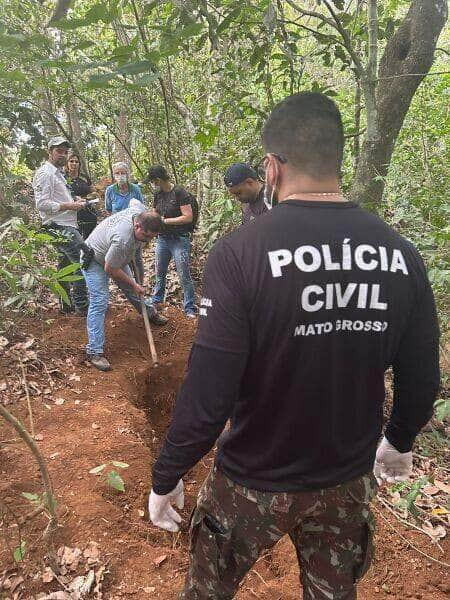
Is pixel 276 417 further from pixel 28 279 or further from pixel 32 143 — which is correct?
pixel 32 143

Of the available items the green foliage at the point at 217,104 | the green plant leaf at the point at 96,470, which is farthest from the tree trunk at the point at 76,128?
the green plant leaf at the point at 96,470

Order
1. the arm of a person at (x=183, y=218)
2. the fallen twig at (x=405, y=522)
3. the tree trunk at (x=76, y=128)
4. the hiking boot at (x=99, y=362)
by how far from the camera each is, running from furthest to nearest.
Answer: the tree trunk at (x=76, y=128) → the arm of a person at (x=183, y=218) → the hiking boot at (x=99, y=362) → the fallen twig at (x=405, y=522)

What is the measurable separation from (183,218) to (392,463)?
13.7 ft

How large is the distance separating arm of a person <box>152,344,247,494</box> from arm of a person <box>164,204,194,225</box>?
423 centimetres

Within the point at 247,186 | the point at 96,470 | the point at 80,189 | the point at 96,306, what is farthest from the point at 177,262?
the point at 96,470

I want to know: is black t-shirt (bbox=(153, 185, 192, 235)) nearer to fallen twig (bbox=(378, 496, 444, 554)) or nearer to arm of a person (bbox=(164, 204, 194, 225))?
arm of a person (bbox=(164, 204, 194, 225))

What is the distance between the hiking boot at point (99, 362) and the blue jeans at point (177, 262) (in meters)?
1.72

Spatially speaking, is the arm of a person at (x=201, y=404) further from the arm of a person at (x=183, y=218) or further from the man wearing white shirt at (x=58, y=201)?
the arm of a person at (x=183, y=218)

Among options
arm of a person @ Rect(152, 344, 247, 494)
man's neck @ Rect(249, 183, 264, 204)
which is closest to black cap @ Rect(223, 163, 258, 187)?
man's neck @ Rect(249, 183, 264, 204)

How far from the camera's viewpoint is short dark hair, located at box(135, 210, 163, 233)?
4.18 metres

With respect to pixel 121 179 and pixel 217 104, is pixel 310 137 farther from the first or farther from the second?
pixel 121 179

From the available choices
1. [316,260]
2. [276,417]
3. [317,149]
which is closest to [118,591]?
[276,417]

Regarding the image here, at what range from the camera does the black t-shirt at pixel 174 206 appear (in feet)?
17.9

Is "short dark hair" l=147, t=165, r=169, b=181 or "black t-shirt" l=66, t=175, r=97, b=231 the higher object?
"short dark hair" l=147, t=165, r=169, b=181
